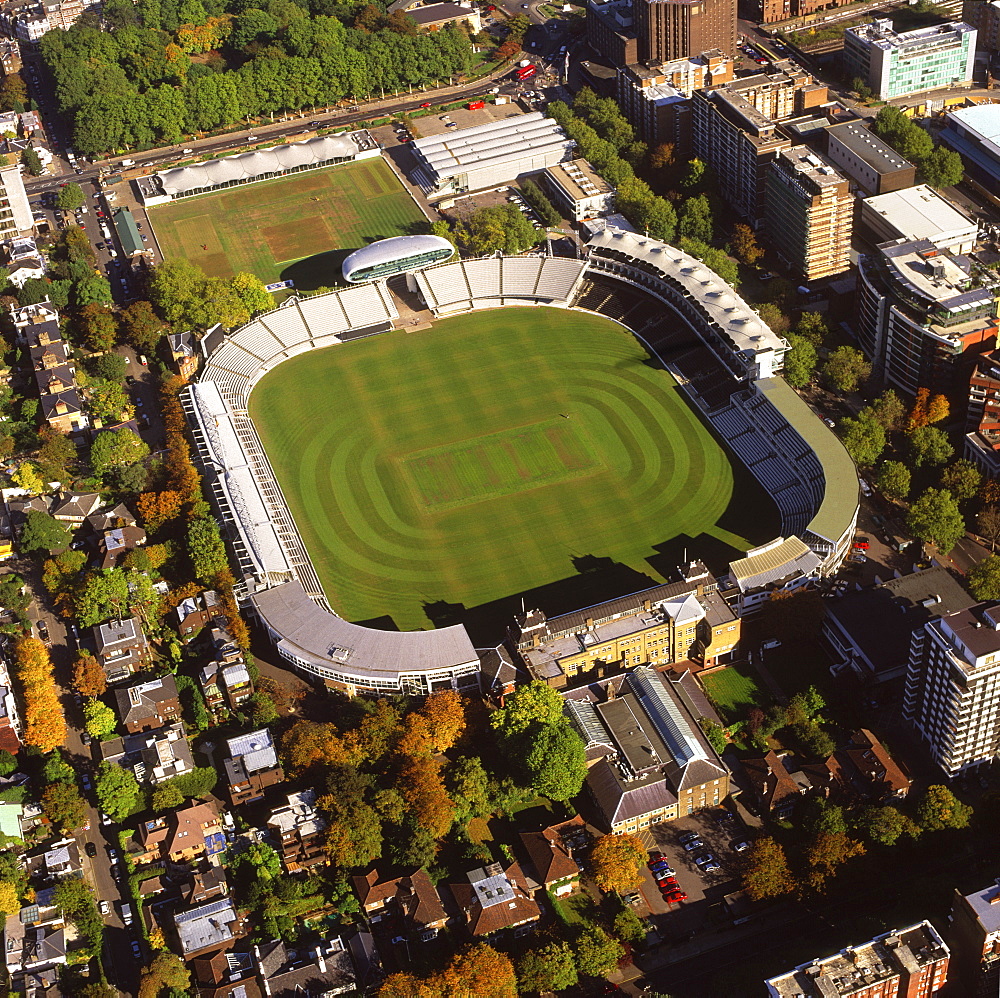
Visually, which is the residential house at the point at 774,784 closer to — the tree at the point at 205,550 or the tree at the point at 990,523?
Answer: the tree at the point at 990,523

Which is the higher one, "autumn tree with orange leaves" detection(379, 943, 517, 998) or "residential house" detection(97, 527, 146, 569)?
"residential house" detection(97, 527, 146, 569)

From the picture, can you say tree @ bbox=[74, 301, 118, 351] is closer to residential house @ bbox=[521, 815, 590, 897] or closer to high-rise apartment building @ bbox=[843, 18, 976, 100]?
residential house @ bbox=[521, 815, 590, 897]

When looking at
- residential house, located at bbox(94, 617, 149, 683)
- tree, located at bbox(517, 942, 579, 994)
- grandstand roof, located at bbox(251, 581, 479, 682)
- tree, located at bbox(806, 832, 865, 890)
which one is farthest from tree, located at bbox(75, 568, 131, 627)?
tree, located at bbox(806, 832, 865, 890)

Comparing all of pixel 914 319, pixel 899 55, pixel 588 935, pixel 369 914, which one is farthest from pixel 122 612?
pixel 899 55

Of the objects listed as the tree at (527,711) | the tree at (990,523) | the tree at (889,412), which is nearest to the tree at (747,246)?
the tree at (889,412)

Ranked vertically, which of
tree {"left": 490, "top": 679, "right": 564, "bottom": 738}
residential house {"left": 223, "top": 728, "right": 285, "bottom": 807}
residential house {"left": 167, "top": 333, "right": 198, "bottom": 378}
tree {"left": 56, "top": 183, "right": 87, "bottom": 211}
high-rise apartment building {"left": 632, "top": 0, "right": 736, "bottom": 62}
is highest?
high-rise apartment building {"left": 632, "top": 0, "right": 736, "bottom": 62}
